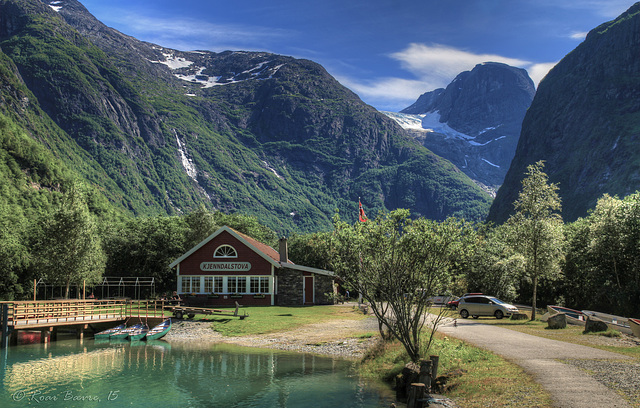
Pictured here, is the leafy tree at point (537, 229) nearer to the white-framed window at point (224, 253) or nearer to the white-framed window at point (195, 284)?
the white-framed window at point (224, 253)

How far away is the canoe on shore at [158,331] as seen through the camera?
32031 millimetres

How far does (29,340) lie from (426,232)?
28.9 meters

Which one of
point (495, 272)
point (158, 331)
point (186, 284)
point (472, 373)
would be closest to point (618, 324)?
point (472, 373)

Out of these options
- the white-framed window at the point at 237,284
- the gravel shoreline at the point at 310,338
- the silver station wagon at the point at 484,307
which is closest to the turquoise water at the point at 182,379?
the gravel shoreline at the point at 310,338

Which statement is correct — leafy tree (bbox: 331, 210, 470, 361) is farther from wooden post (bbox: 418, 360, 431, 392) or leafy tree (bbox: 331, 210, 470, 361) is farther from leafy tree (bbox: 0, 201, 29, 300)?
leafy tree (bbox: 0, 201, 29, 300)

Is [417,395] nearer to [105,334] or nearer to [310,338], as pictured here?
[310,338]

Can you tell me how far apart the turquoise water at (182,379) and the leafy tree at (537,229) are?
55.4 ft

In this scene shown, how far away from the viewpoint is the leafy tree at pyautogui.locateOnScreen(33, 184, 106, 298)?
43.3 meters

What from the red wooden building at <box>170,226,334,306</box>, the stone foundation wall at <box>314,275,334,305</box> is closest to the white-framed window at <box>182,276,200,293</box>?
the red wooden building at <box>170,226,334,306</box>

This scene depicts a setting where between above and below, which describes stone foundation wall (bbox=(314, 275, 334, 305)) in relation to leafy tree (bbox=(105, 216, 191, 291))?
below

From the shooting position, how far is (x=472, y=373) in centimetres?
1555

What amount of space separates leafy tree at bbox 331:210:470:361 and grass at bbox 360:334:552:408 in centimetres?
143

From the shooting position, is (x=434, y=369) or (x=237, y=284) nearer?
(x=434, y=369)

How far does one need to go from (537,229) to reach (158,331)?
25.2 meters
